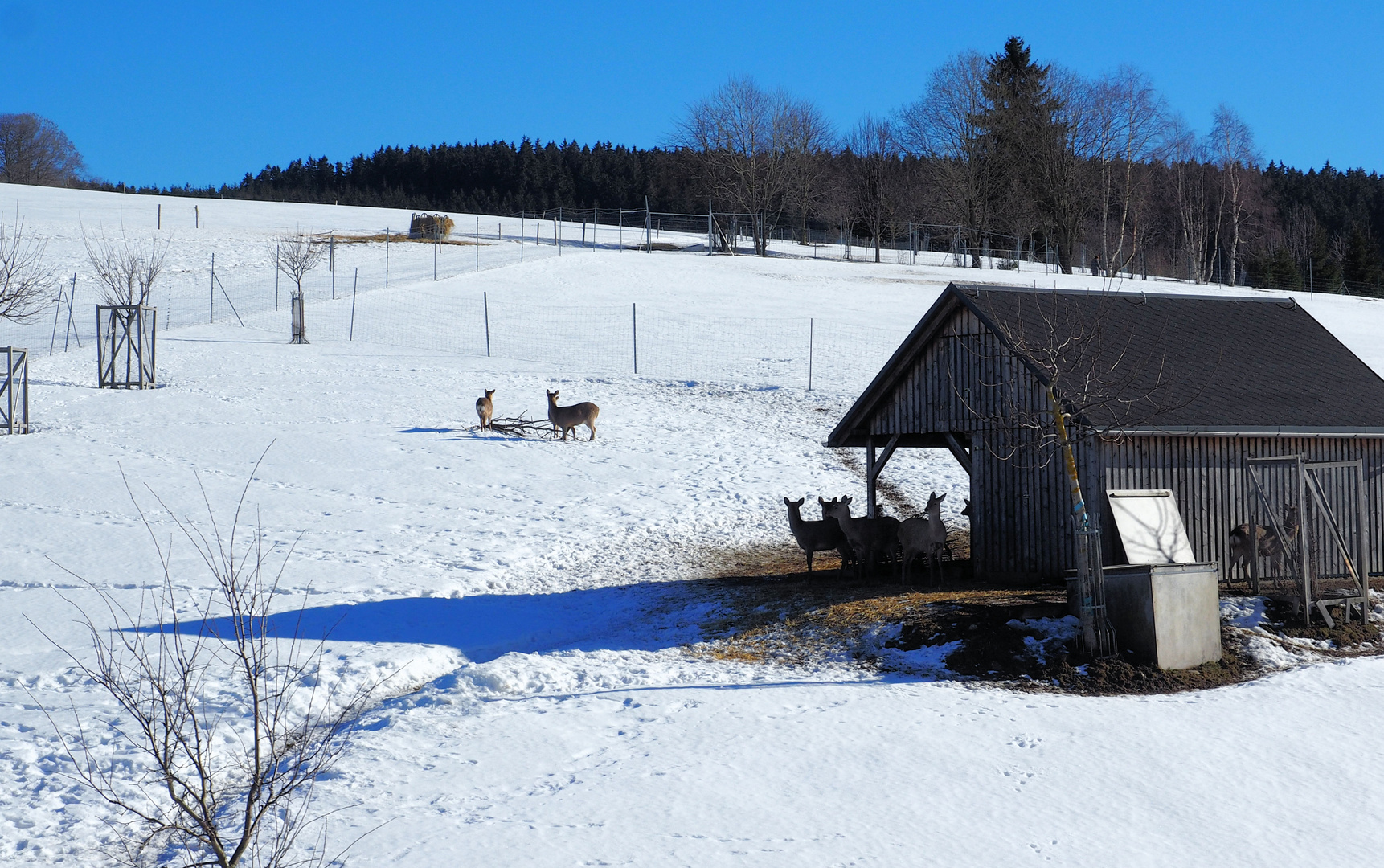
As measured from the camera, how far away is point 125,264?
110 ft

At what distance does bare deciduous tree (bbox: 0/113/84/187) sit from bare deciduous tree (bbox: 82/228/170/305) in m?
46.5

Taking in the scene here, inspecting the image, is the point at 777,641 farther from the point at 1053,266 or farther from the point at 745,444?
the point at 1053,266

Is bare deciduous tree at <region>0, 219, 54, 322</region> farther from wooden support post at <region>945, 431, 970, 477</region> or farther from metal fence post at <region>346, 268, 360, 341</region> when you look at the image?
wooden support post at <region>945, 431, 970, 477</region>

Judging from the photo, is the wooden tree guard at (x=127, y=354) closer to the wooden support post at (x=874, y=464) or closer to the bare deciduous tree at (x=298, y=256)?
the bare deciduous tree at (x=298, y=256)

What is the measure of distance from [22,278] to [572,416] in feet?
65.5

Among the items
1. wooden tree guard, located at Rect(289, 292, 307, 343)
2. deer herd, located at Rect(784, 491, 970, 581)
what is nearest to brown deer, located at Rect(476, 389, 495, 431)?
deer herd, located at Rect(784, 491, 970, 581)

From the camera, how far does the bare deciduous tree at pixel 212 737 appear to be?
17.4 feet

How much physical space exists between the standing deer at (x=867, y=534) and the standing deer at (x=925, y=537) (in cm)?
33

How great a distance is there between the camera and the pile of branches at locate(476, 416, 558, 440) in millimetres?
23141

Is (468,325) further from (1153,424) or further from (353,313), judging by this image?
(1153,424)

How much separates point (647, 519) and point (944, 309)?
5759 mm

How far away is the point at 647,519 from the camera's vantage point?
17422 mm

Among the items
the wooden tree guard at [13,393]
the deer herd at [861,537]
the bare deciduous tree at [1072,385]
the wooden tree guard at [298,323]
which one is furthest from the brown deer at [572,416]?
the wooden tree guard at [298,323]

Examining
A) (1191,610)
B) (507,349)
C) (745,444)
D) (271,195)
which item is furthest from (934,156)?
(1191,610)
